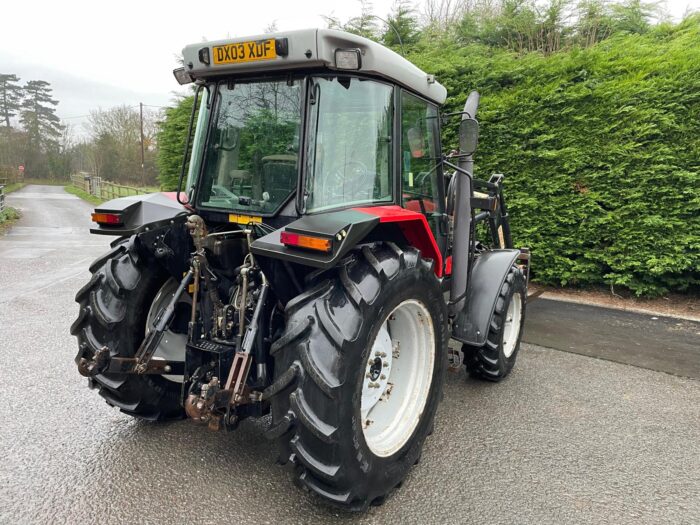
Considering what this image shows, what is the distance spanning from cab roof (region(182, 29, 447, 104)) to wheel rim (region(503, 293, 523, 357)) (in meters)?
2.16

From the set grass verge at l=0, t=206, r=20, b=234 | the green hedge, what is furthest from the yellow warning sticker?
grass verge at l=0, t=206, r=20, b=234

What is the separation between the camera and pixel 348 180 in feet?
7.81

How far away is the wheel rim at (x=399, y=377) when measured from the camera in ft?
7.79

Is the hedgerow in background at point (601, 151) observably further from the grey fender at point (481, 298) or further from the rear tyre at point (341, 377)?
the rear tyre at point (341, 377)

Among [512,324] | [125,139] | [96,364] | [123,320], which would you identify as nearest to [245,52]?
[123,320]

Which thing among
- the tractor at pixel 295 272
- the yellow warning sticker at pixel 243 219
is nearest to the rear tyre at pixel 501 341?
the tractor at pixel 295 272

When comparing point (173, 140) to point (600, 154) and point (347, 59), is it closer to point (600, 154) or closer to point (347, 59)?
point (600, 154)

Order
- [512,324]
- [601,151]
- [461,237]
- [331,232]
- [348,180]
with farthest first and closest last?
[601,151], [512,324], [461,237], [348,180], [331,232]

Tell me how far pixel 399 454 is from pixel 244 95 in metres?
2.01

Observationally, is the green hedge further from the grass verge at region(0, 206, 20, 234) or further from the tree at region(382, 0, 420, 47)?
the grass verge at region(0, 206, 20, 234)

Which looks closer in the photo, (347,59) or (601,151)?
(347,59)

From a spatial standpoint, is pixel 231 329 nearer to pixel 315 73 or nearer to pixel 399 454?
pixel 399 454

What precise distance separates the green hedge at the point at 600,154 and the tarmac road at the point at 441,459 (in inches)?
99.8

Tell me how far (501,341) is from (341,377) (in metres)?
1.99
